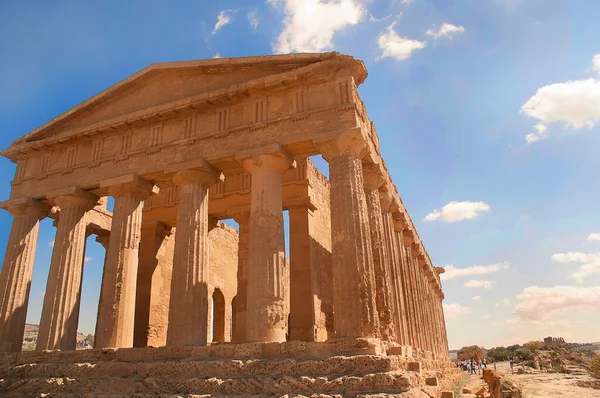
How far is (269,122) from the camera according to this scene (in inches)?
515

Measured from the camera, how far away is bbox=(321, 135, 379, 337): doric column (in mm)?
10414

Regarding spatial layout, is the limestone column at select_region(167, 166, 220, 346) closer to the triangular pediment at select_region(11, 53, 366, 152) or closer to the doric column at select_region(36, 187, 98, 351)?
the triangular pediment at select_region(11, 53, 366, 152)

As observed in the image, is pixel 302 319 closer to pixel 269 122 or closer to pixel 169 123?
pixel 269 122

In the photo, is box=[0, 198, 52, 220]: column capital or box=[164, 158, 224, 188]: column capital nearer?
box=[164, 158, 224, 188]: column capital

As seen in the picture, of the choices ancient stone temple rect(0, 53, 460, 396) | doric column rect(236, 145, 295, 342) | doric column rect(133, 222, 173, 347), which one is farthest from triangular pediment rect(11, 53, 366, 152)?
doric column rect(133, 222, 173, 347)

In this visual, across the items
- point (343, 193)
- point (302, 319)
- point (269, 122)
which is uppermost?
point (269, 122)

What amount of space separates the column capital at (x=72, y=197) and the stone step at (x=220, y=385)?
568cm

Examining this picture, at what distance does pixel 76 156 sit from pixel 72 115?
1647 mm

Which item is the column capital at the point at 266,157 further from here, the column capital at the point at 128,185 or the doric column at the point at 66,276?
the doric column at the point at 66,276

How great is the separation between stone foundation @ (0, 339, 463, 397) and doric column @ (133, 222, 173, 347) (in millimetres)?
4786

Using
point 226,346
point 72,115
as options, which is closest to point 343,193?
point 226,346

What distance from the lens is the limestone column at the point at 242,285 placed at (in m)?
15.3

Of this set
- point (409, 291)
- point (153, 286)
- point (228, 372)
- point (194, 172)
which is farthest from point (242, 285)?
point (409, 291)

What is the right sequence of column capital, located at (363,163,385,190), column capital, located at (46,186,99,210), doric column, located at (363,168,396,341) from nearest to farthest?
1. doric column, located at (363,168,396,341)
2. column capital, located at (363,163,385,190)
3. column capital, located at (46,186,99,210)
